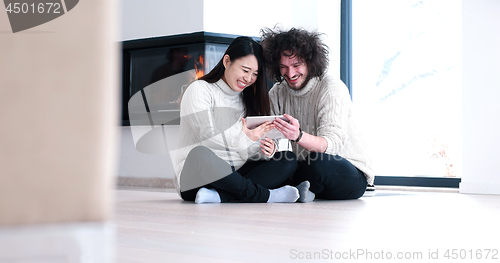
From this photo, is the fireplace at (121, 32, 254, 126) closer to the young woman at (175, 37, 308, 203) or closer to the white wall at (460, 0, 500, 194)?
the young woman at (175, 37, 308, 203)

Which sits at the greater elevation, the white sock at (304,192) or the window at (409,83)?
the window at (409,83)

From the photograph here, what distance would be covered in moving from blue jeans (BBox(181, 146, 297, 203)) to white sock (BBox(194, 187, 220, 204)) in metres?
0.02

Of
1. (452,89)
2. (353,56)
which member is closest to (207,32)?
(353,56)

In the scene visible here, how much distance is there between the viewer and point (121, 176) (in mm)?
4207

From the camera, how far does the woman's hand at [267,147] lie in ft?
7.37

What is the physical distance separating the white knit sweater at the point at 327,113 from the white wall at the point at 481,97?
104cm

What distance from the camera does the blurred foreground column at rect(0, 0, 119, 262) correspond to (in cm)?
42

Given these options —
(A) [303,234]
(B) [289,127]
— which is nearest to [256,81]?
(B) [289,127]

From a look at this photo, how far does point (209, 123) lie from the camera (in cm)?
224

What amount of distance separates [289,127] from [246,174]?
0.34 meters

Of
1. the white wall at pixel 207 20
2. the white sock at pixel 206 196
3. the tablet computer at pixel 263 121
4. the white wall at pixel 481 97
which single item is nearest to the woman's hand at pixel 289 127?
the tablet computer at pixel 263 121

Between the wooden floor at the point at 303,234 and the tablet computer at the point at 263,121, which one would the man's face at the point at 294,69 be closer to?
the tablet computer at the point at 263,121

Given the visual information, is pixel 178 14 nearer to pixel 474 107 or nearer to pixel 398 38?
pixel 398 38

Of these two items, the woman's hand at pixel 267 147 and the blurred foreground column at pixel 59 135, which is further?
the woman's hand at pixel 267 147
